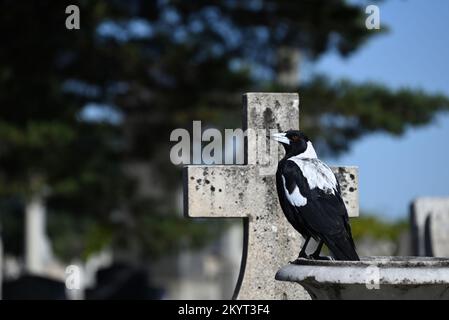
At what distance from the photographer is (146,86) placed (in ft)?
59.6

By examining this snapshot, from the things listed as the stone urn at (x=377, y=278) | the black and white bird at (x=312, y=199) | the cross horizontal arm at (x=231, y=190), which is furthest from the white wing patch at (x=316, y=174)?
the cross horizontal arm at (x=231, y=190)

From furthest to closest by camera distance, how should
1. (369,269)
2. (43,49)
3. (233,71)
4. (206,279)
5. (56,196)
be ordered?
1. (206,279)
2. (56,196)
3. (233,71)
4. (43,49)
5. (369,269)

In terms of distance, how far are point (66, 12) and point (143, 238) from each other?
20.9 feet

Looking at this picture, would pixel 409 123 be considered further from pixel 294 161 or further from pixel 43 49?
pixel 294 161

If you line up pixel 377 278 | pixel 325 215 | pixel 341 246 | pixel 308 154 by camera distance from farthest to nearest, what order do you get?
pixel 308 154
pixel 325 215
pixel 341 246
pixel 377 278

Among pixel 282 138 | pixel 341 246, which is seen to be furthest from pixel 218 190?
pixel 341 246

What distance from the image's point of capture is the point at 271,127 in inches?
279

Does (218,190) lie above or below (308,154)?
below

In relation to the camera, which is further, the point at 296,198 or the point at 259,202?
the point at 259,202

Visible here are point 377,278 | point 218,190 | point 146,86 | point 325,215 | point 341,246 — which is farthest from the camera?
point 146,86

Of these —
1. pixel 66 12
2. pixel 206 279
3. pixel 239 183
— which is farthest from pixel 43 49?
pixel 206 279

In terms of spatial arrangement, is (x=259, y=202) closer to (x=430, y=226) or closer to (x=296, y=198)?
(x=296, y=198)

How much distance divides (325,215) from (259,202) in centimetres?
133

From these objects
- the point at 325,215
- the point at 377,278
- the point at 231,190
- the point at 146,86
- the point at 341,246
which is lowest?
the point at 377,278
